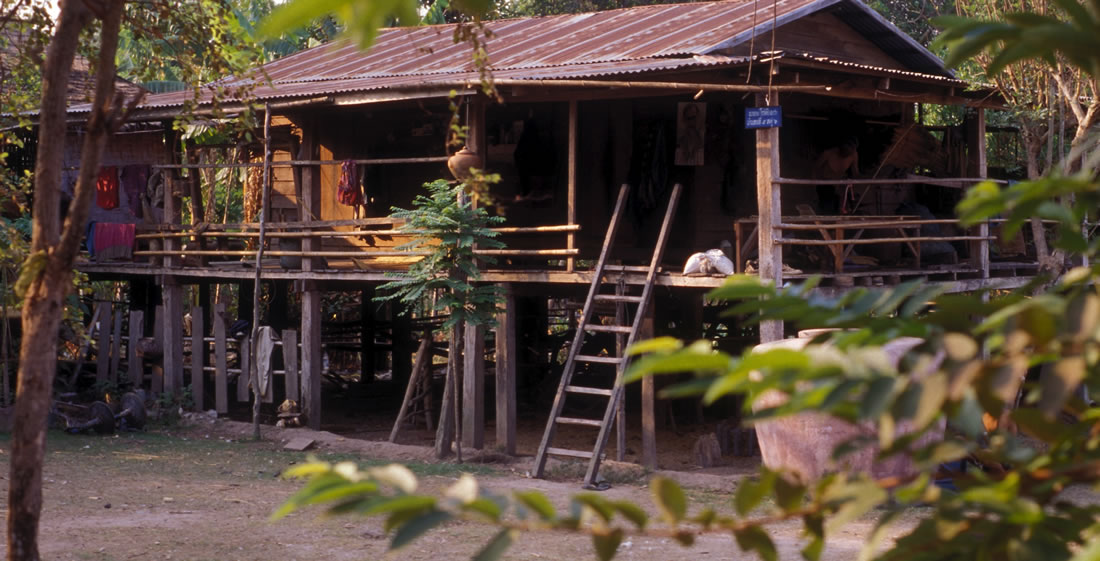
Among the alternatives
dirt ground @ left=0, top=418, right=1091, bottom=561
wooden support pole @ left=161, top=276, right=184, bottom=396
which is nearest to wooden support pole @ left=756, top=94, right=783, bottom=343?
dirt ground @ left=0, top=418, right=1091, bottom=561

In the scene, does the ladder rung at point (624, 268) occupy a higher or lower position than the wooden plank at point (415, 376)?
higher

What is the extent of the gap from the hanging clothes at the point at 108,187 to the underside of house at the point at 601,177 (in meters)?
0.06

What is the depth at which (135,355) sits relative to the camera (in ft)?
54.0

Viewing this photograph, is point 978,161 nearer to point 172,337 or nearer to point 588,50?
point 588,50

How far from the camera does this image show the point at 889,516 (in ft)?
4.78

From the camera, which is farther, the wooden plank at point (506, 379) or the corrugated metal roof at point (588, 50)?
the wooden plank at point (506, 379)

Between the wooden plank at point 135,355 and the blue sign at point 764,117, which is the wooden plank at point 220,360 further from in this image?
the blue sign at point 764,117

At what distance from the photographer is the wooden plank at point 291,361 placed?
14562 millimetres

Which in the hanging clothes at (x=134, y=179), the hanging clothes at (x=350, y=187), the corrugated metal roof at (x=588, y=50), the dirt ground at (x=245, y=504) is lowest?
the dirt ground at (x=245, y=504)

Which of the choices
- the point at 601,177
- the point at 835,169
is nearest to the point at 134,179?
the point at 601,177

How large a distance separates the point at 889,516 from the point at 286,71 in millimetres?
16499

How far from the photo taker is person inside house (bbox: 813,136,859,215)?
12938 millimetres

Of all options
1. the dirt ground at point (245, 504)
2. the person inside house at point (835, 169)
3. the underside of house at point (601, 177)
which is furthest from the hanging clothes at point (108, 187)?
the person inside house at point (835, 169)

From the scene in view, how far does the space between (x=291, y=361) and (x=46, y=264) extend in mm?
10585
